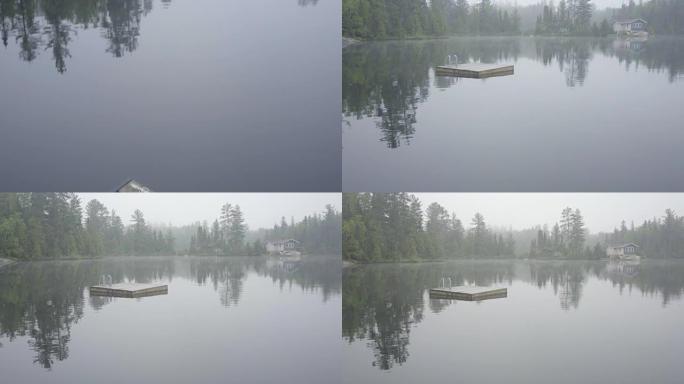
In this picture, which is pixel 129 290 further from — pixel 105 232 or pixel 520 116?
pixel 520 116

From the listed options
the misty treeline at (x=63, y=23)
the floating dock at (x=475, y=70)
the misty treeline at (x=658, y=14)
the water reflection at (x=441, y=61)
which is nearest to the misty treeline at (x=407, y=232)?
the water reflection at (x=441, y=61)

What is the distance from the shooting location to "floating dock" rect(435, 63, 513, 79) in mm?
9859

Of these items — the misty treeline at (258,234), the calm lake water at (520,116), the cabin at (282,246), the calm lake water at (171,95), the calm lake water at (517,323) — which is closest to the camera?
the calm lake water at (517,323)

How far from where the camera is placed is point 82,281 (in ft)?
32.7

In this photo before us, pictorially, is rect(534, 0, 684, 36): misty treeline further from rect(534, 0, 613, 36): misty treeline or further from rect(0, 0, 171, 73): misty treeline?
rect(0, 0, 171, 73): misty treeline

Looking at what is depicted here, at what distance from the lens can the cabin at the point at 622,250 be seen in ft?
32.6

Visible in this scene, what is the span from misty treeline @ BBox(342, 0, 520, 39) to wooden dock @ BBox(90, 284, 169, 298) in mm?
2880

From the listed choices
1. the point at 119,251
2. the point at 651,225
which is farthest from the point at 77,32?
the point at 651,225

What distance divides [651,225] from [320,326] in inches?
116

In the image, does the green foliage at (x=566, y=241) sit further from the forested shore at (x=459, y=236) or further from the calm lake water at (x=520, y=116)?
the calm lake water at (x=520, y=116)

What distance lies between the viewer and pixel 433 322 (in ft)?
32.5

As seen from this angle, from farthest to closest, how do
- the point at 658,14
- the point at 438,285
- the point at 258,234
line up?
the point at 258,234 → the point at 438,285 → the point at 658,14

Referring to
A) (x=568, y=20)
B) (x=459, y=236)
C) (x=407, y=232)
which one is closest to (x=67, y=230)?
(x=407, y=232)

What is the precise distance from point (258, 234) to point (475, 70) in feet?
7.73
